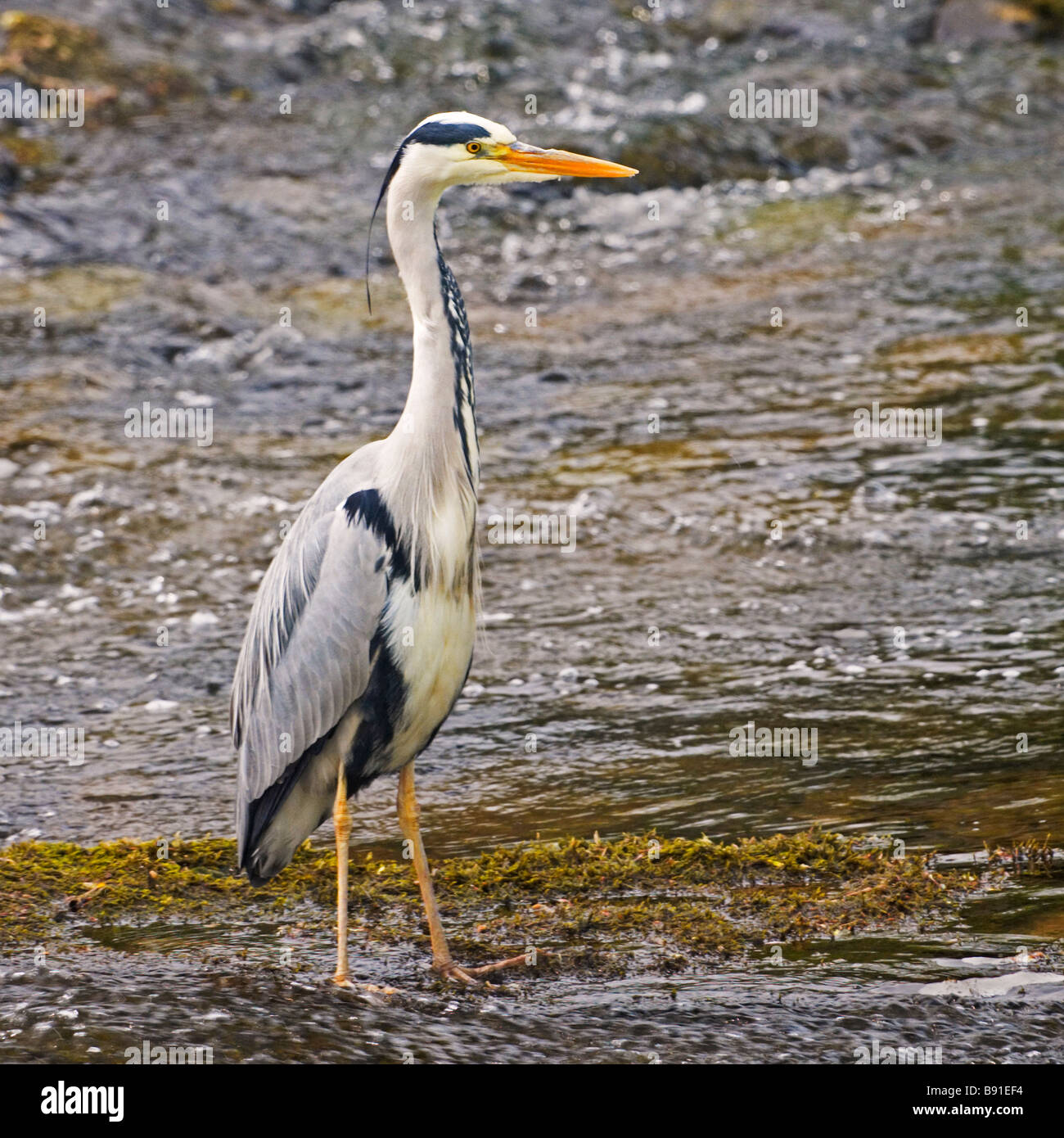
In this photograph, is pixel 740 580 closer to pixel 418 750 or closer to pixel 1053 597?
pixel 1053 597

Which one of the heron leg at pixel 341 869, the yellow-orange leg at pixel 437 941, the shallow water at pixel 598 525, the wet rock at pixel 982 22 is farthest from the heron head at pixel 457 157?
the wet rock at pixel 982 22

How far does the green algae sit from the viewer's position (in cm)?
495

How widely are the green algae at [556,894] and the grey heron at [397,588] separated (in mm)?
299

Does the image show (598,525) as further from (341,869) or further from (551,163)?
(341,869)

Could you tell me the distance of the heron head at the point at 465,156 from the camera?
4953 mm

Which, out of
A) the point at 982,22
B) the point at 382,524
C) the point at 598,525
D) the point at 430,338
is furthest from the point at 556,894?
the point at 982,22

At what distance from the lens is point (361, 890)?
5461 millimetres

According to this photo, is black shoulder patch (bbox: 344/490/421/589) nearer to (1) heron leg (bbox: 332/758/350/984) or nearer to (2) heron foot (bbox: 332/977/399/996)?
(1) heron leg (bbox: 332/758/350/984)

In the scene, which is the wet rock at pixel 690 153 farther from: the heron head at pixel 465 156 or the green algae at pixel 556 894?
the green algae at pixel 556 894

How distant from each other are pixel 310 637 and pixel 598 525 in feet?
14.8

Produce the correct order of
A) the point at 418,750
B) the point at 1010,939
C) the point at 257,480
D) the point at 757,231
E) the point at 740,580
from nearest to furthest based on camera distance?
the point at 1010,939 → the point at 418,750 → the point at 740,580 → the point at 257,480 → the point at 757,231

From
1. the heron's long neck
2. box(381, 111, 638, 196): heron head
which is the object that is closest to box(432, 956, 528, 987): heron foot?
the heron's long neck
